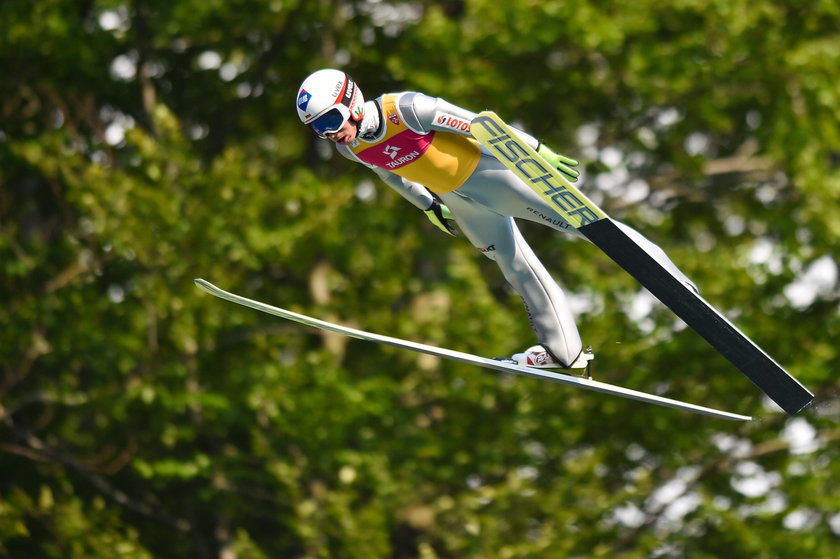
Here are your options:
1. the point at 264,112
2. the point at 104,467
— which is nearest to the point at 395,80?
the point at 264,112

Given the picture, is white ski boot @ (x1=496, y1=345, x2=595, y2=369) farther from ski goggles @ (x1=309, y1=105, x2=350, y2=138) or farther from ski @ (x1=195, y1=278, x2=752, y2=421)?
ski goggles @ (x1=309, y1=105, x2=350, y2=138)

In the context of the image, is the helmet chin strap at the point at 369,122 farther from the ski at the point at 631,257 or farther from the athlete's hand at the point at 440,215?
the athlete's hand at the point at 440,215

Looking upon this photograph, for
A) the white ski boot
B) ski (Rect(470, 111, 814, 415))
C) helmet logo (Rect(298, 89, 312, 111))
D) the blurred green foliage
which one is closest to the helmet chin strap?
helmet logo (Rect(298, 89, 312, 111))

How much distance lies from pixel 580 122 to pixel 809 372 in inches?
169

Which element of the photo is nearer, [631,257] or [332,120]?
[332,120]

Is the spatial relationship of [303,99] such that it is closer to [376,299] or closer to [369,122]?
[369,122]

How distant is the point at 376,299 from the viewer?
50.3 ft

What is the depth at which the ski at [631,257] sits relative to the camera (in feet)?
19.6

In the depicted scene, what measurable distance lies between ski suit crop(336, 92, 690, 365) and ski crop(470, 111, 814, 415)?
0.09 m

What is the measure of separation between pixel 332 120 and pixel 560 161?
4.07 feet

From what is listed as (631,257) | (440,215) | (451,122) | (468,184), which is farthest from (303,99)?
(631,257)

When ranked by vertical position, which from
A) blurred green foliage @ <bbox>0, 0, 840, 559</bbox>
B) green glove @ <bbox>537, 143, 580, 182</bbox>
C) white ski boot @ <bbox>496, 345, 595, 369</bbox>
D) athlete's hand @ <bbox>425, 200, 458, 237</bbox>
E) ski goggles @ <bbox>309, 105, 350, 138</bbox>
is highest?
blurred green foliage @ <bbox>0, 0, 840, 559</bbox>

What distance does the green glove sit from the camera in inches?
247

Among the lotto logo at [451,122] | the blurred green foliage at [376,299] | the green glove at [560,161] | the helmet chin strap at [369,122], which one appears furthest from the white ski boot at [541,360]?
the blurred green foliage at [376,299]
